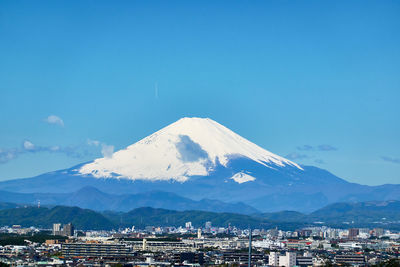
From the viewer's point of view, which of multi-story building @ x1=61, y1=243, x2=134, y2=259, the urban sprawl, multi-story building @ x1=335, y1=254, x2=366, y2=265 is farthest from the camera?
multi-story building @ x1=61, y1=243, x2=134, y2=259

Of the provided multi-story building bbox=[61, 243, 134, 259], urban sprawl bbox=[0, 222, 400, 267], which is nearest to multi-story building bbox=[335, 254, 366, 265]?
urban sprawl bbox=[0, 222, 400, 267]

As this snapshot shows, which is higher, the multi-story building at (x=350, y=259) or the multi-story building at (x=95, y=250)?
the multi-story building at (x=95, y=250)

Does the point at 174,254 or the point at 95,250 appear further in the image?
the point at 95,250

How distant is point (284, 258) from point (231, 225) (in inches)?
4768

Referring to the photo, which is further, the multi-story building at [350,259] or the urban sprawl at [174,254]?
the multi-story building at [350,259]

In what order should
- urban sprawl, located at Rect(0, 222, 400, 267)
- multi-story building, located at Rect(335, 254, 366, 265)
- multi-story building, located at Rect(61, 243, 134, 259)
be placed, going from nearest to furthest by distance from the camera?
urban sprawl, located at Rect(0, 222, 400, 267)
multi-story building, located at Rect(335, 254, 366, 265)
multi-story building, located at Rect(61, 243, 134, 259)

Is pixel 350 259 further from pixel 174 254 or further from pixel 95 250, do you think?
pixel 95 250

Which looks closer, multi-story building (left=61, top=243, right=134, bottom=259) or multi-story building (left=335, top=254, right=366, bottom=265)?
multi-story building (left=335, top=254, right=366, bottom=265)

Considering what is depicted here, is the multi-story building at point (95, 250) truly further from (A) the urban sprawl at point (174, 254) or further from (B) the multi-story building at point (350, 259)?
(B) the multi-story building at point (350, 259)

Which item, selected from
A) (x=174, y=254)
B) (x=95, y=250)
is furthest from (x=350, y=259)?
(x=95, y=250)

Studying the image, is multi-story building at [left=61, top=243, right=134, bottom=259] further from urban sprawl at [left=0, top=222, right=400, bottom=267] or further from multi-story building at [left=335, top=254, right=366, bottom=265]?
multi-story building at [left=335, top=254, right=366, bottom=265]

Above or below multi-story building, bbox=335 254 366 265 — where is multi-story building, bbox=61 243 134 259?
above

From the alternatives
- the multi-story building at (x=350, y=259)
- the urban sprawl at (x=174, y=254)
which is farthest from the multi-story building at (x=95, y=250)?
the multi-story building at (x=350, y=259)

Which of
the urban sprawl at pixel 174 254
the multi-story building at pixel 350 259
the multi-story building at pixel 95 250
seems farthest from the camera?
the multi-story building at pixel 95 250
